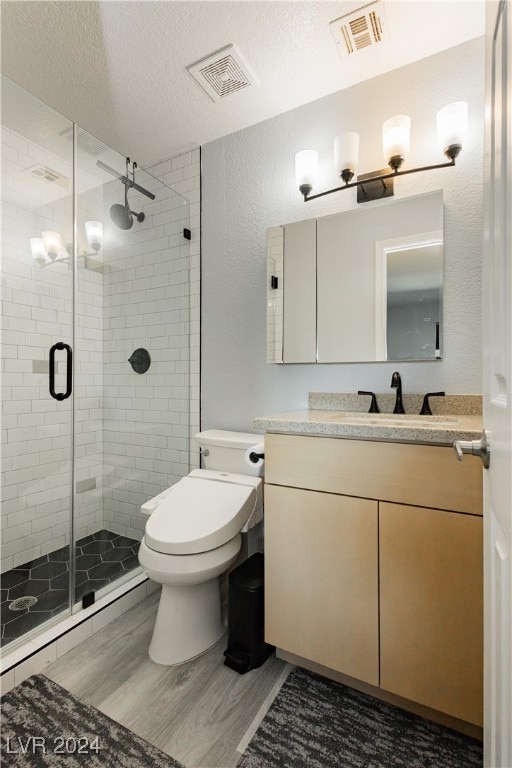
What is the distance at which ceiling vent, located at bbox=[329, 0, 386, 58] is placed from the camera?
4.52 ft

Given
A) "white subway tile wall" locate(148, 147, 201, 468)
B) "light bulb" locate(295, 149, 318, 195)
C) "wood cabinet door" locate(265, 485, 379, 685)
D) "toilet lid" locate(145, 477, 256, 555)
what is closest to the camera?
"wood cabinet door" locate(265, 485, 379, 685)

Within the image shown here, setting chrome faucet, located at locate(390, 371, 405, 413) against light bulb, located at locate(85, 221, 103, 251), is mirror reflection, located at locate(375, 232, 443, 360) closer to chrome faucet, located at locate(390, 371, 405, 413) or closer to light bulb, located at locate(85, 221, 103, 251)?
chrome faucet, located at locate(390, 371, 405, 413)

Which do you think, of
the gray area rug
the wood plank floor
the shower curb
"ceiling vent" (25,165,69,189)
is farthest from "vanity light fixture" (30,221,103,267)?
the gray area rug

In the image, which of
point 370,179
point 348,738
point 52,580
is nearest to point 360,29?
point 370,179

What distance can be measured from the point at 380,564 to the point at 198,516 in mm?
678

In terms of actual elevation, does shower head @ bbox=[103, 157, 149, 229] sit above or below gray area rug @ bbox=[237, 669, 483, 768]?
above

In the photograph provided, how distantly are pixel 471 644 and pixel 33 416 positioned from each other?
1.79 m

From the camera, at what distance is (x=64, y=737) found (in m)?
1.11

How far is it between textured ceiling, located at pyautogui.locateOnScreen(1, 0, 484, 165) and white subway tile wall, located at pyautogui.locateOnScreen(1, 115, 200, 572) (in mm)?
356

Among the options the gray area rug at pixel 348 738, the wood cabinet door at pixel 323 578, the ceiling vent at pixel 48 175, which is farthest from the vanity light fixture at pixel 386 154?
the gray area rug at pixel 348 738

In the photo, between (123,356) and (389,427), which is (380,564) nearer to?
(389,427)

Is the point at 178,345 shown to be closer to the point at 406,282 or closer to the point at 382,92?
the point at 406,282

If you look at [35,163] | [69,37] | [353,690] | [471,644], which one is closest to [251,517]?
[353,690]

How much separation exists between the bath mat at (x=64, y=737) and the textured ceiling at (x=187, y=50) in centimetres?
246
